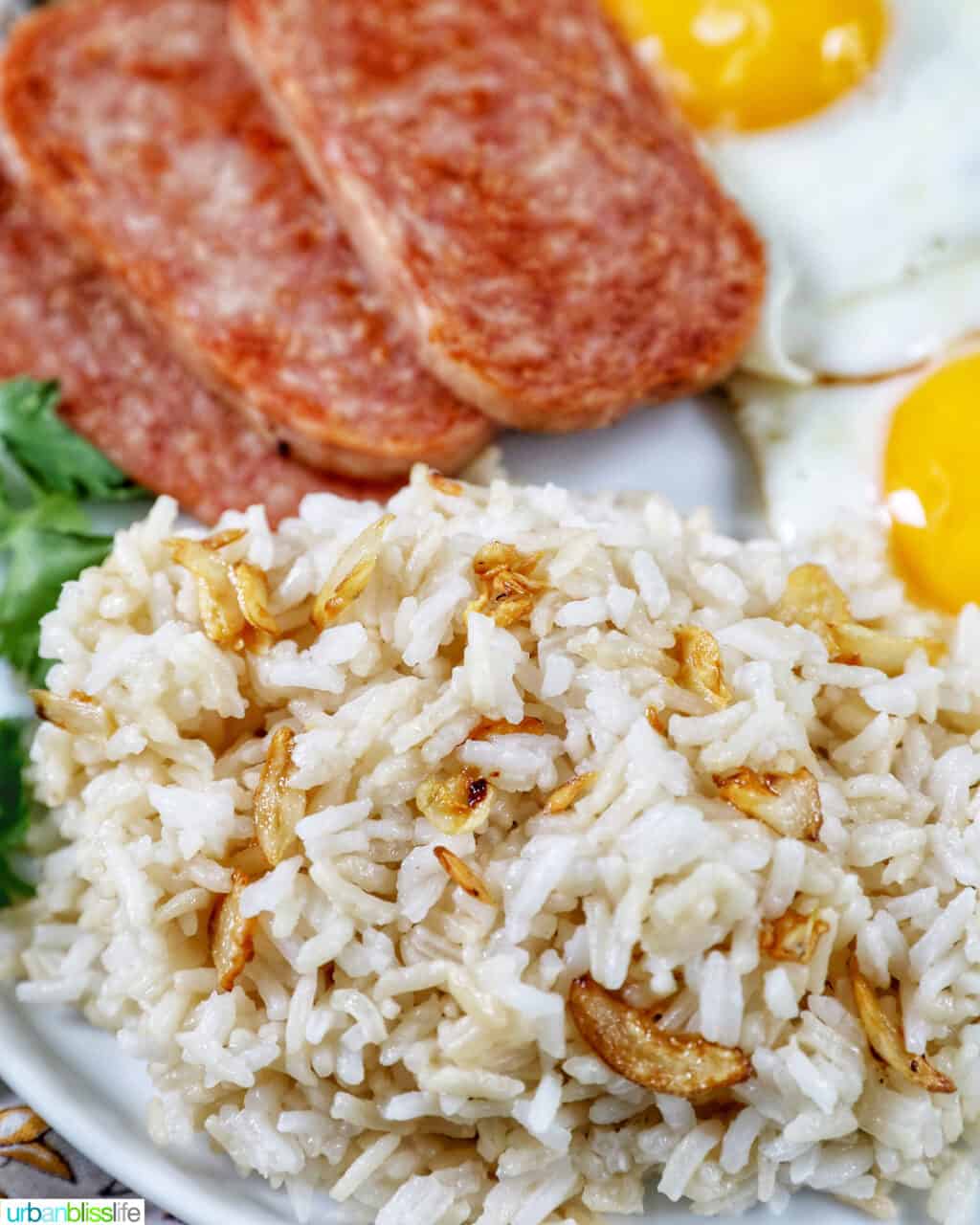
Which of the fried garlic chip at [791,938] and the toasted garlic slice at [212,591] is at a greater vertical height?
the toasted garlic slice at [212,591]

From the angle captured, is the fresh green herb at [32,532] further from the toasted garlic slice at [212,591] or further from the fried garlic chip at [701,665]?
Result: the fried garlic chip at [701,665]

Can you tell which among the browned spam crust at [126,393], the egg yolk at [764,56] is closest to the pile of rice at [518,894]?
the browned spam crust at [126,393]

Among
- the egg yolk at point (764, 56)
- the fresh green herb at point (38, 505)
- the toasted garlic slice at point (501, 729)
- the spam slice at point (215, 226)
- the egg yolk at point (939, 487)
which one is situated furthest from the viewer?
the egg yolk at point (764, 56)

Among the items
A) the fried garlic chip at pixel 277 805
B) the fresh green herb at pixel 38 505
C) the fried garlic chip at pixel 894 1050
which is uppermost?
the fresh green herb at pixel 38 505

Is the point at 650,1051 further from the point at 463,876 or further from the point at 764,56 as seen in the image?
the point at 764,56

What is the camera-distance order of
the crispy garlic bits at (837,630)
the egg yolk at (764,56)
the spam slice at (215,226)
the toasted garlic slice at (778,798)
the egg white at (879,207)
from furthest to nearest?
the egg yolk at (764,56), the egg white at (879,207), the spam slice at (215,226), the crispy garlic bits at (837,630), the toasted garlic slice at (778,798)

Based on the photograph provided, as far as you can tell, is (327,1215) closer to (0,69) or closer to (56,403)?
(56,403)

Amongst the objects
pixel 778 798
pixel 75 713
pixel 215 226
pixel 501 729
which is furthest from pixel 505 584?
pixel 215 226

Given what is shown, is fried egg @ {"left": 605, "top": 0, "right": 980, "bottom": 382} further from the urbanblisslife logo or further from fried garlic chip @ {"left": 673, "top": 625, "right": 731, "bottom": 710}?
the urbanblisslife logo
